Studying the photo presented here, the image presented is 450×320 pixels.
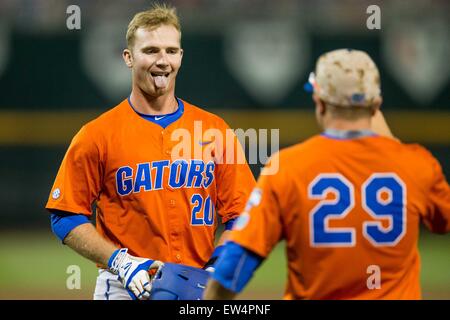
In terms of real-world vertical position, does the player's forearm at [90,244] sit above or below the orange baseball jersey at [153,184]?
below

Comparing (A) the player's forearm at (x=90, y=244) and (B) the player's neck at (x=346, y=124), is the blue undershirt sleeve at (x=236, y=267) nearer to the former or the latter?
(B) the player's neck at (x=346, y=124)

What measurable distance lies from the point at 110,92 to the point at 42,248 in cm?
210

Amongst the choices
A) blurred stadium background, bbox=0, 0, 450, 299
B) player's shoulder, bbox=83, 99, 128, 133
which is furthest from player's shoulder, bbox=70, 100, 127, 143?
blurred stadium background, bbox=0, 0, 450, 299

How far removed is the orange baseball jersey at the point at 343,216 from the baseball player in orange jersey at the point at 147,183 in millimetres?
1192

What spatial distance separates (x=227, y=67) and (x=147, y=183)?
6.72 meters

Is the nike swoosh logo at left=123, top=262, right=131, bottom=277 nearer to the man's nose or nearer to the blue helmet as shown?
the blue helmet

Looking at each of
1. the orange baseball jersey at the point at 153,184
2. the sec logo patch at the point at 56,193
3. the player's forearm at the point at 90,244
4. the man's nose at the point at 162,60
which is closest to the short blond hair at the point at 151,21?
the man's nose at the point at 162,60

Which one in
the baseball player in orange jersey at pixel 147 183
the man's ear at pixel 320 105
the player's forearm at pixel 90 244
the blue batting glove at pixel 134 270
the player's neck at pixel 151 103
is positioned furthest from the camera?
the player's neck at pixel 151 103

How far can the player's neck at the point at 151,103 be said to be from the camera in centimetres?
423

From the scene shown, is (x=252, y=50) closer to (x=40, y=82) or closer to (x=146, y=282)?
(x=40, y=82)

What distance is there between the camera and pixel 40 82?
10.3m

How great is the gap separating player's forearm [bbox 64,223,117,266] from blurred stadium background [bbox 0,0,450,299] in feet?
21.0

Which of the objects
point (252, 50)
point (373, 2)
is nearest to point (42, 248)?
point (252, 50)

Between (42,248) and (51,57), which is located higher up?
(51,57)
